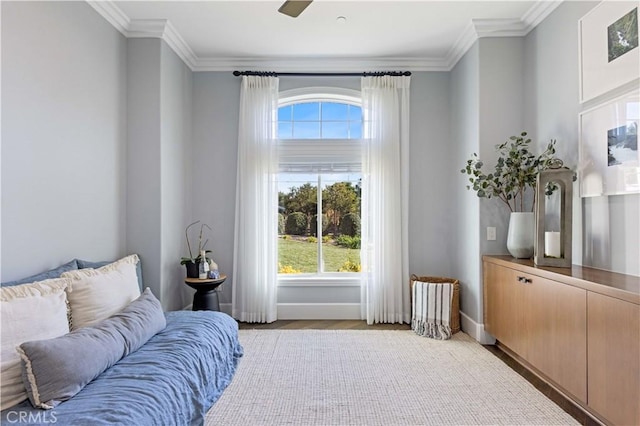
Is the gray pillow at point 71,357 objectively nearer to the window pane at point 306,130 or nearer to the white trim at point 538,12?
the window pane at point 306,130

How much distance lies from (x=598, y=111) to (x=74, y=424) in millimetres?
3359

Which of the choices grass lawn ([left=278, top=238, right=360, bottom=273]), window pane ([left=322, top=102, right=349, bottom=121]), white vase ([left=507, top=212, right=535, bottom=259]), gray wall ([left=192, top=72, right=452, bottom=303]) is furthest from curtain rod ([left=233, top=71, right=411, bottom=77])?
white vase ([left=507, top=212, right=535, bottom=259])

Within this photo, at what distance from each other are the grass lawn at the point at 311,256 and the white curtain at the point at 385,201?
1.17ft

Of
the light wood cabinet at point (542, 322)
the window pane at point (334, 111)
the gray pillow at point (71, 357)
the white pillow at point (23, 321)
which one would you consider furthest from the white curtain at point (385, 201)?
the white pillow at point (23, 321)

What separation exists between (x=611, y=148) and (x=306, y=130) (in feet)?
9.42

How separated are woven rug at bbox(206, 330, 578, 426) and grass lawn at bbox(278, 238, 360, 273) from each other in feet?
3.26

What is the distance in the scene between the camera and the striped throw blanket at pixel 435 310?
11.1 ft

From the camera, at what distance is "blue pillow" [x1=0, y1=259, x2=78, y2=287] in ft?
6.37

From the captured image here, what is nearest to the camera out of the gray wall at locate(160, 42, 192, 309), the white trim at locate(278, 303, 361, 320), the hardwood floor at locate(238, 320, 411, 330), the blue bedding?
the blue bedding

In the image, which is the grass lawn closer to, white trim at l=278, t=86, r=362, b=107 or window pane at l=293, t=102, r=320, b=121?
window pane at l=293, t=102, r=320, b=121

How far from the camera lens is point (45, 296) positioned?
1.77m

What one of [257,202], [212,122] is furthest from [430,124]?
[212,122]

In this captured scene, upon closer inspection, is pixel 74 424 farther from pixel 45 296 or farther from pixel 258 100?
pixel 258 100

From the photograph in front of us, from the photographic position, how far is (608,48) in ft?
7.47
